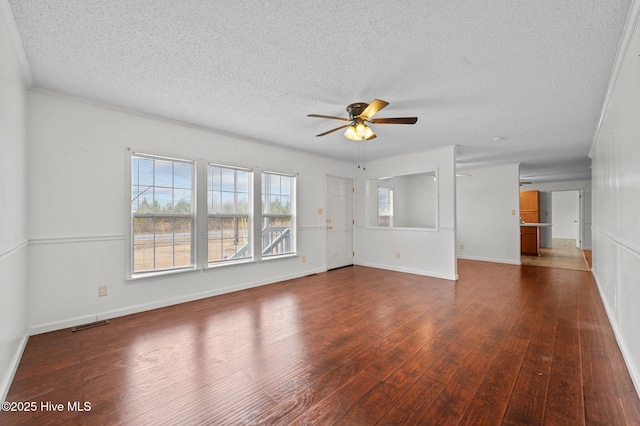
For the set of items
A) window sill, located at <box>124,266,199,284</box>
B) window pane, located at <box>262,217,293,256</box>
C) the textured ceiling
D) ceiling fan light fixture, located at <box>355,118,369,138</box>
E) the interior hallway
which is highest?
the textured ceiling

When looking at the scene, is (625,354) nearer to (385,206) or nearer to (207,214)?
(207,214)

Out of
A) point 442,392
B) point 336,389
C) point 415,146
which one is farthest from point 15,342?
point 415,146

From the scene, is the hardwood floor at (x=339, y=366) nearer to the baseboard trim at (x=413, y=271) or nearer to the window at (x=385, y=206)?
the baseboard trim at (x=413, y=271)

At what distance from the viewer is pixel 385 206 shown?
293 inches

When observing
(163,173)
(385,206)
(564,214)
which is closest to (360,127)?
(163,173)

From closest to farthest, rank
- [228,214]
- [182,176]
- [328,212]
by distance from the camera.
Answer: [182,176]
[228,214]
[328,212]

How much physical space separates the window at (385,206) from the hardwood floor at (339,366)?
369 cm

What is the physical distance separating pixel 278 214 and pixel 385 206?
3.46 metres

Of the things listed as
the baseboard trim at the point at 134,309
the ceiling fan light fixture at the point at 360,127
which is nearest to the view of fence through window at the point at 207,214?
the baseboard trim at the point at 134,309

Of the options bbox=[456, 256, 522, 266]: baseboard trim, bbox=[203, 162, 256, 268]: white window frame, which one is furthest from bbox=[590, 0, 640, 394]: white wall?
bbox=[203, 162, 256, 268]: white window frame

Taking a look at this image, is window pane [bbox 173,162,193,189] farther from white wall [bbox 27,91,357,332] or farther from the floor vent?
the floor vent

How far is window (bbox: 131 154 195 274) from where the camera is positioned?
348 cm

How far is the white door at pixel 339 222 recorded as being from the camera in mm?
6102

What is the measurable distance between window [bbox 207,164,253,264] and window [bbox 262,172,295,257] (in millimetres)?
318
